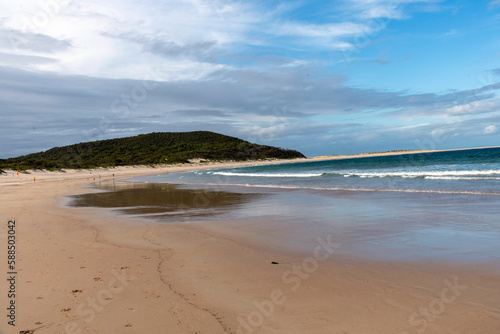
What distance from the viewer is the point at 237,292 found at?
5.02m

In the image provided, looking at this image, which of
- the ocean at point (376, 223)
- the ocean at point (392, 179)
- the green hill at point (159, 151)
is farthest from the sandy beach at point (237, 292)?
the green hill at point (159, 151)

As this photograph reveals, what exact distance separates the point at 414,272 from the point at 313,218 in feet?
18.8

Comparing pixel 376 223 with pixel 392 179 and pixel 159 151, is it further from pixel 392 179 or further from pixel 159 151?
pixel 159 151

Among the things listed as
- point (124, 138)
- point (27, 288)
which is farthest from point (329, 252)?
point (124, 138)

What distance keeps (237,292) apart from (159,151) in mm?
103833

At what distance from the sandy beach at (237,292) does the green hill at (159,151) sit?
75.6 meters

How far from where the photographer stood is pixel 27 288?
5.25 metres

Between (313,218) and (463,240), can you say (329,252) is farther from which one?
(313,218)

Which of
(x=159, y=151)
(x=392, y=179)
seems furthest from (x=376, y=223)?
(x=159, y=151)

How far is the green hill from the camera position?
9031cm

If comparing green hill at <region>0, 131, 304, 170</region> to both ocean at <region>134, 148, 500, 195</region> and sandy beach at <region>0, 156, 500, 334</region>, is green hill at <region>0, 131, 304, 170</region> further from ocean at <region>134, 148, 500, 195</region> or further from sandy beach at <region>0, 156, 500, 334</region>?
sandy beach at <region>0, 156, 500, 334</region>

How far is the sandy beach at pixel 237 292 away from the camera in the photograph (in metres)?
4.03

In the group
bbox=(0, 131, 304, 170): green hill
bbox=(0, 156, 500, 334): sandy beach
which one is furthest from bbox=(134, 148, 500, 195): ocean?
bbox=(0, 131, 304, 170): green hill

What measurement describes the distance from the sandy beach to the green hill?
248 feet
